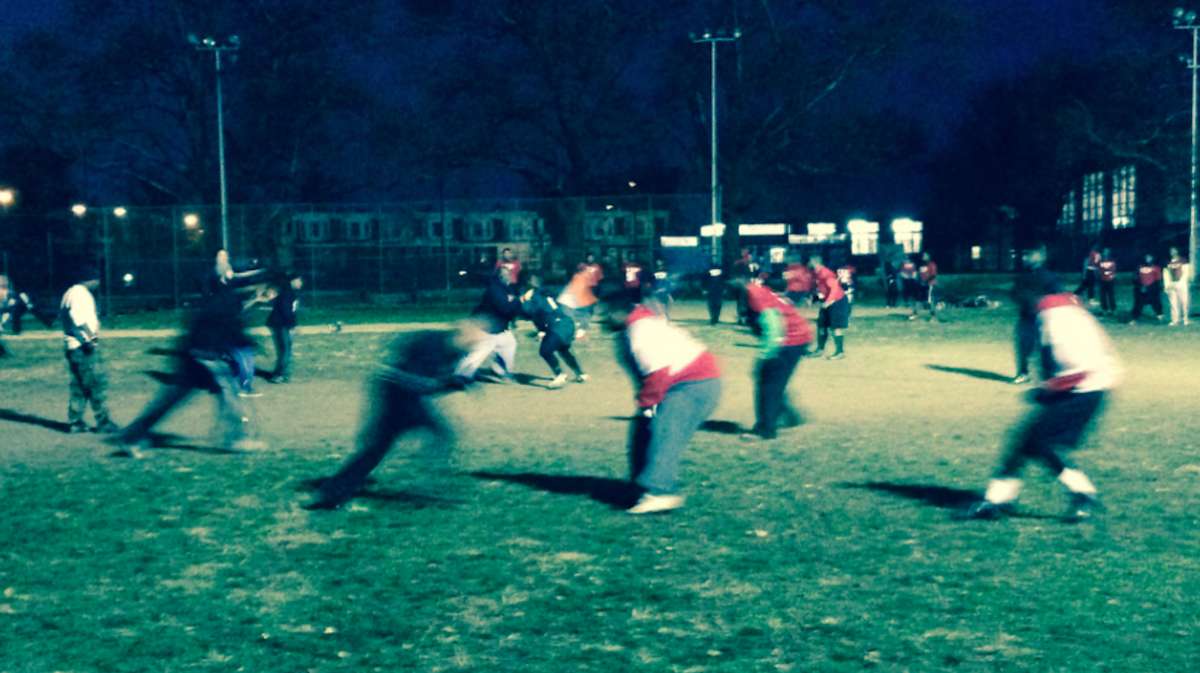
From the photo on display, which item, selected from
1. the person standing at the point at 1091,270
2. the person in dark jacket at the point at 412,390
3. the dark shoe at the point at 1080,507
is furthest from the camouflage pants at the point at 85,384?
the person standing at the point at 1091,270

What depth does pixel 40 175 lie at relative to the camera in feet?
218

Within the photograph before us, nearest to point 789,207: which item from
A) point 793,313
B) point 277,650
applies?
point 793,313

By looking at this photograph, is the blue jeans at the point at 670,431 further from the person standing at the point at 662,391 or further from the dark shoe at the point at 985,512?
the dark shoe at the point at 985,512

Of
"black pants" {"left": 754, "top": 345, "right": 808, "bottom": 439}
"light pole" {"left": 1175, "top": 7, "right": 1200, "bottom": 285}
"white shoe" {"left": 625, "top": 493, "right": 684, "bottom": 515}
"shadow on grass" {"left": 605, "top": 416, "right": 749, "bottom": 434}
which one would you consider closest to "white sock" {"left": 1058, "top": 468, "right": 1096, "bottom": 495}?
"white shoe" {"left": 625, "top": 493, "right": 684, "bottom": 515}

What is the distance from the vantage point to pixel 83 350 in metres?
12.5

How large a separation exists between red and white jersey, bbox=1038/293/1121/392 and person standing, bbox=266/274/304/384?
36.6 feet

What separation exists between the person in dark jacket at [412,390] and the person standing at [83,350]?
191 inches

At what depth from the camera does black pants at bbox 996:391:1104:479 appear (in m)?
7.85

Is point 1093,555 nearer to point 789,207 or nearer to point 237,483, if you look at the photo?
point 237,483

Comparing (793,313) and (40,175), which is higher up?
(40,175)

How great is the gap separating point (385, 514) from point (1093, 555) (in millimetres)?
4523

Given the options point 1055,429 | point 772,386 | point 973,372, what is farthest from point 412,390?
point 973,372

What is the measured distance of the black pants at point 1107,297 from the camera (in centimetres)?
2990

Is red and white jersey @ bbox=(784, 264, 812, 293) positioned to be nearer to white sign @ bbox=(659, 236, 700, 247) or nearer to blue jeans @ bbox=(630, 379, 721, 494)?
blue jeans @ bbox=(630, 379, 721, 494)
